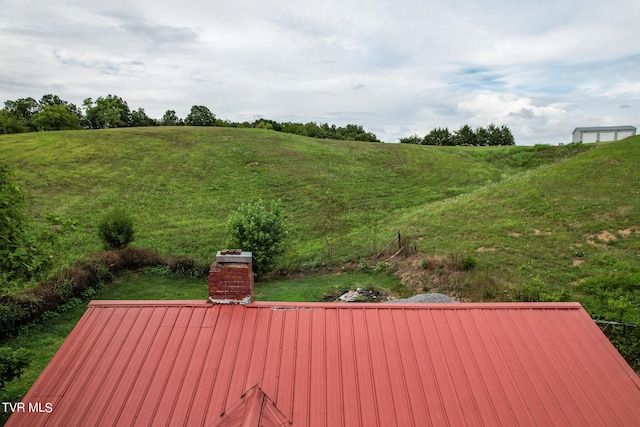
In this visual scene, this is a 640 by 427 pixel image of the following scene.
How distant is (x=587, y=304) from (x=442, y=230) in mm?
10556

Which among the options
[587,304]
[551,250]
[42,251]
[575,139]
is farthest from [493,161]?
[42,251]

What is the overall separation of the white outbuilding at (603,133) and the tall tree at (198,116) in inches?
2674

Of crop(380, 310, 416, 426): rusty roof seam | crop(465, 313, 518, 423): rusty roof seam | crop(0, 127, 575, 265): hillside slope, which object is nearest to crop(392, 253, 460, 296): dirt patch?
crop(0, 127, 575, 265): hillside slope

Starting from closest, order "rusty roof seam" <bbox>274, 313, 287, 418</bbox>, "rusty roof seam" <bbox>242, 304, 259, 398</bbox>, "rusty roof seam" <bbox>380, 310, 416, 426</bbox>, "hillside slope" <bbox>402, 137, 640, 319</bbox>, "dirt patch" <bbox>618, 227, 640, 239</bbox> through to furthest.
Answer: "rusty roof seam" <bbox>380, 310, 416, 426</bbox>
"rusty roof seam" <bbox>274, 313, 287, 418</bbox>
"rusty roof seam" <bbox>242, 304, 259, 398</bbox>
"hillside slope" <bbox>402, 137, 640, 319</bbox>
"dirt patch" <bbox>618, 227, 640, 239</bbox>

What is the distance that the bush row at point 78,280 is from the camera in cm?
1437

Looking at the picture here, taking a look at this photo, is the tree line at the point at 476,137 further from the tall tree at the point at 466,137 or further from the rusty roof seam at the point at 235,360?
the rusty roof seam at the point at 235,360

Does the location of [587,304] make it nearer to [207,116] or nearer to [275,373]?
[275,373]

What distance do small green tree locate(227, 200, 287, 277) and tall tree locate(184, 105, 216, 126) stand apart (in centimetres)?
6910

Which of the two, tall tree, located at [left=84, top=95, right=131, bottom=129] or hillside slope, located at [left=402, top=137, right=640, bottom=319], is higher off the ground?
tall tree, located at [left=84, top=95, right=131, bottom=129]

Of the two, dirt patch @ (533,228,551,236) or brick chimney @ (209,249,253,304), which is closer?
brick chimney @ (209,249,253,304)

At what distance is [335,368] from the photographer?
21.6ft

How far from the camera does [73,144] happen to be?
1695 inches

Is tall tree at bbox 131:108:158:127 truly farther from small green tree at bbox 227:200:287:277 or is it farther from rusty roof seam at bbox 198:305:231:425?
rusty roof seam at bbox 198:305:231:425

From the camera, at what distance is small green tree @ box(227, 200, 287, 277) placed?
18.5 metres
